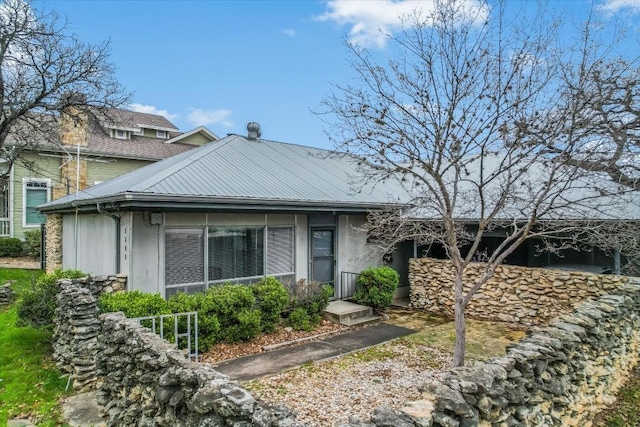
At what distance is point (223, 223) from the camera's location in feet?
→ 29.2

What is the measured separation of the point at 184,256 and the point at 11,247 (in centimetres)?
1308

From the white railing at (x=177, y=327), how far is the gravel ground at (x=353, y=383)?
4.92ft

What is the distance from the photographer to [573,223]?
6750 millimetres

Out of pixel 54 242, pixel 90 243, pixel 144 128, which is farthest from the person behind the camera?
pixel 144 128

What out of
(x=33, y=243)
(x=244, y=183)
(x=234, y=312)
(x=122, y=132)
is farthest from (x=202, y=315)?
(x=122, y=132)

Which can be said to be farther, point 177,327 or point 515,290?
point 515,290

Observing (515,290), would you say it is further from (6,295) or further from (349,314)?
A: (6,295)

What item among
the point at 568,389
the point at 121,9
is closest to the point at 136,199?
the point at 568,389

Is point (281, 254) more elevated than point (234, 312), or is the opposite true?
point (281, 254)

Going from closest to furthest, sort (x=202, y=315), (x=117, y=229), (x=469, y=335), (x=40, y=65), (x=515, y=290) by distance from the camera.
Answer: (x=202, y=315) → (x=117, y=229) → (x=469, y=335) → (x=515, y=290) → (x=40, y=65)

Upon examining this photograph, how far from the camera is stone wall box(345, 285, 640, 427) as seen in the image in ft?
10.2

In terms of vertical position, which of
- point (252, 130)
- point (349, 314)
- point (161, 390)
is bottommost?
point (349, 314)

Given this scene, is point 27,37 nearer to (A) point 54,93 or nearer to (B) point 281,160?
(A) point 54,93

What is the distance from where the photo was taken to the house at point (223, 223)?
25.6ft
